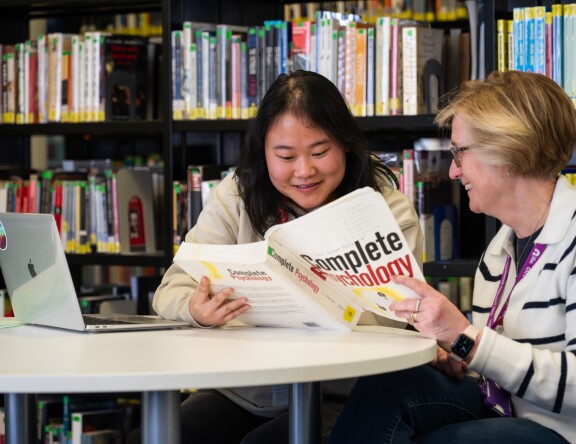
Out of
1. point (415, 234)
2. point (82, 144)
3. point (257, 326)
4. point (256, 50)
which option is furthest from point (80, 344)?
point (82, 144)

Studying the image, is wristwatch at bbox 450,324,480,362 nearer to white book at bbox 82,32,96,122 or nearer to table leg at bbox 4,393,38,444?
table leg at bbox 4,393,38,444

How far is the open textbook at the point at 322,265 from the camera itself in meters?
1.53

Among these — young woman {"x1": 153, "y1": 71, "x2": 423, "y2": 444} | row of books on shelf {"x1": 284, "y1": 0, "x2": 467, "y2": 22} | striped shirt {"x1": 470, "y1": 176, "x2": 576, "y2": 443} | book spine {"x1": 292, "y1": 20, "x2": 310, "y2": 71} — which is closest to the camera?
striped shirt {"x1": 470, "y1": 176, "x2": 576, "y2": 443}

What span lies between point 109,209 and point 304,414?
179 centimetres

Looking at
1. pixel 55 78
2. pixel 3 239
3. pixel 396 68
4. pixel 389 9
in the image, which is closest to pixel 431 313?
pixel 3 239

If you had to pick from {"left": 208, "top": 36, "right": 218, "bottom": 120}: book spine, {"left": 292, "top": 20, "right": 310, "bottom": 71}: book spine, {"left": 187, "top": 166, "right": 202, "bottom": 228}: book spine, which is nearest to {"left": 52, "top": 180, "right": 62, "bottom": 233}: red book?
{"left": 187, "top": 166, "right": 202, "bottom": 228}: book spine

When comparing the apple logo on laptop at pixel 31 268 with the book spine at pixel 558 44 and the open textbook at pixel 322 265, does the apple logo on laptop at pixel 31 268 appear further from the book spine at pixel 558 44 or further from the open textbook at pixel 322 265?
the book spine at pixel 558 44

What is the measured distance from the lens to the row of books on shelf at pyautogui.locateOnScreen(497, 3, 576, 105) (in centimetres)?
262

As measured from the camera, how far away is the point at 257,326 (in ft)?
5.98

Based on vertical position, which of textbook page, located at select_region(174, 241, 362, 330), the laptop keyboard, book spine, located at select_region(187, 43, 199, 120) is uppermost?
book spine, located at select_region(187, 43, 199, 120)

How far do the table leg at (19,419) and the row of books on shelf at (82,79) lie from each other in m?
1.58

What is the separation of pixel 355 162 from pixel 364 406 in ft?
2.17

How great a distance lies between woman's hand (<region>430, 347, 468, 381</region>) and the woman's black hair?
458mm

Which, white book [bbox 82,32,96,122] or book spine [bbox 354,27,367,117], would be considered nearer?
book spine [bbox 354,27,367,117]
